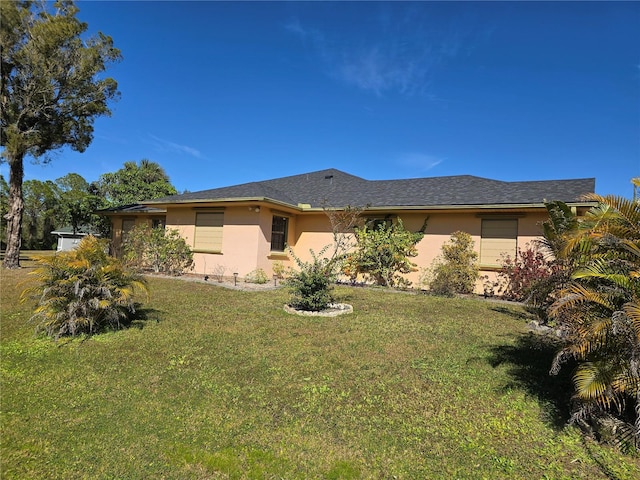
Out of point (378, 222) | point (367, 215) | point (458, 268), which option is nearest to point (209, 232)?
point (367, 215)

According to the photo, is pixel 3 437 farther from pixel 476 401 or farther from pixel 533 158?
pixel 533 158

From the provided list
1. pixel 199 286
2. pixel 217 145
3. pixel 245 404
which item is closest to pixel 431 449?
pixel 245 404

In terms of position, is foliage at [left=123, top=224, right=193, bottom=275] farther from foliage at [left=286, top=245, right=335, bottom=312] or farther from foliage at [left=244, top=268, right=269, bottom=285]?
foliage at [left=286, top=245, right=335, bottom=312]

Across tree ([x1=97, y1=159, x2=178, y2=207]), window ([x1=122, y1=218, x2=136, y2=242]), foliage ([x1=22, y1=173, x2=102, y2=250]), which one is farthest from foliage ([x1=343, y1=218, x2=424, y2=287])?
foliage ([x1=22, y1=173, x2=102, y2=250])

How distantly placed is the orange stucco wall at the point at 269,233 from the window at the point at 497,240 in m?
A: 0.18

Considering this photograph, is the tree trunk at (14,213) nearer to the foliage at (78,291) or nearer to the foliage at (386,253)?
the foliage at (78,291)

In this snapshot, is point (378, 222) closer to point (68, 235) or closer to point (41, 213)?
point (68, 235)

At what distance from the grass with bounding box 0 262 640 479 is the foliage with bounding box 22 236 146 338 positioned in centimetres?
31

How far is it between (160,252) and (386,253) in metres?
9.26

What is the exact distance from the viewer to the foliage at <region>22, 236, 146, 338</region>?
18.6 feet

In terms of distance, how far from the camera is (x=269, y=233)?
1369cm

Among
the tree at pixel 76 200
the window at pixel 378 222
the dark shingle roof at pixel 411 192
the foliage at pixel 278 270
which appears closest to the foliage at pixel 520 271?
the dark shingle roof at pixel 411 192

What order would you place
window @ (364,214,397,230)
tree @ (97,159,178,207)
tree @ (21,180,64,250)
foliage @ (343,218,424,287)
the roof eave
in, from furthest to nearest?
tree @ (21,180,64,250) → tree @ (97,159,178,207) → window @ (364,214,397,230) → foliage @ (343,218,424,287) → the roof eave

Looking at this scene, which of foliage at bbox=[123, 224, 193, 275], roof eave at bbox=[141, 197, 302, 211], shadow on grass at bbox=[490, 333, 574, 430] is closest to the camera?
shadow on grass at bbox=[490, 333, 574, 430]
